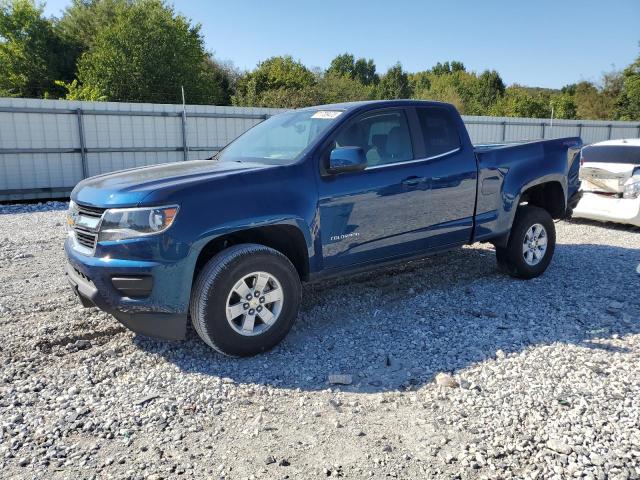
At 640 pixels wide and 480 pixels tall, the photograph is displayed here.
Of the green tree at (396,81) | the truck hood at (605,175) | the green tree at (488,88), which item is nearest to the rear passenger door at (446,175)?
the truck hood at (605,175)

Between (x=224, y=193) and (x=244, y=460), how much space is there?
1775 mm

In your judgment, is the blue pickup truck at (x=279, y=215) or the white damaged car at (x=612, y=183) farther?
the white damaged car at (x=612, y=183)

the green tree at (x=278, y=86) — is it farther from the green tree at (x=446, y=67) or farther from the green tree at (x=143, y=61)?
the green tree at (x=446, y=67)

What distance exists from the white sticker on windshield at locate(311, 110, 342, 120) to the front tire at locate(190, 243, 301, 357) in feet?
4.46

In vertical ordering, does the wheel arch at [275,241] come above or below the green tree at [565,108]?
below

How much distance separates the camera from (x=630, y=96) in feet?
130

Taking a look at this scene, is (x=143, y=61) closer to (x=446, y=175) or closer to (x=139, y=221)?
(x=446, y=175)

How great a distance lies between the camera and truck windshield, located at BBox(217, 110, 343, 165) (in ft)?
14.4

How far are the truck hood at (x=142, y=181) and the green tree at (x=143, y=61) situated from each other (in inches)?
1130

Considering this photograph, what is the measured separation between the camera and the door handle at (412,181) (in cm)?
461

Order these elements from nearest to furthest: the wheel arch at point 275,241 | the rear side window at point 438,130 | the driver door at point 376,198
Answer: the wheel arch at point 275,241 → the driver door at point 376,198 → the rear side window at point 438,130

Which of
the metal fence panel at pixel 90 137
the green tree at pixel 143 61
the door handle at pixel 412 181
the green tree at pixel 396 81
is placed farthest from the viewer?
the green tree at pixel 396 81

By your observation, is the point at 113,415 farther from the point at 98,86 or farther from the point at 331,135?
the point at 98,86

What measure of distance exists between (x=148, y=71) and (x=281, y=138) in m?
30.1
